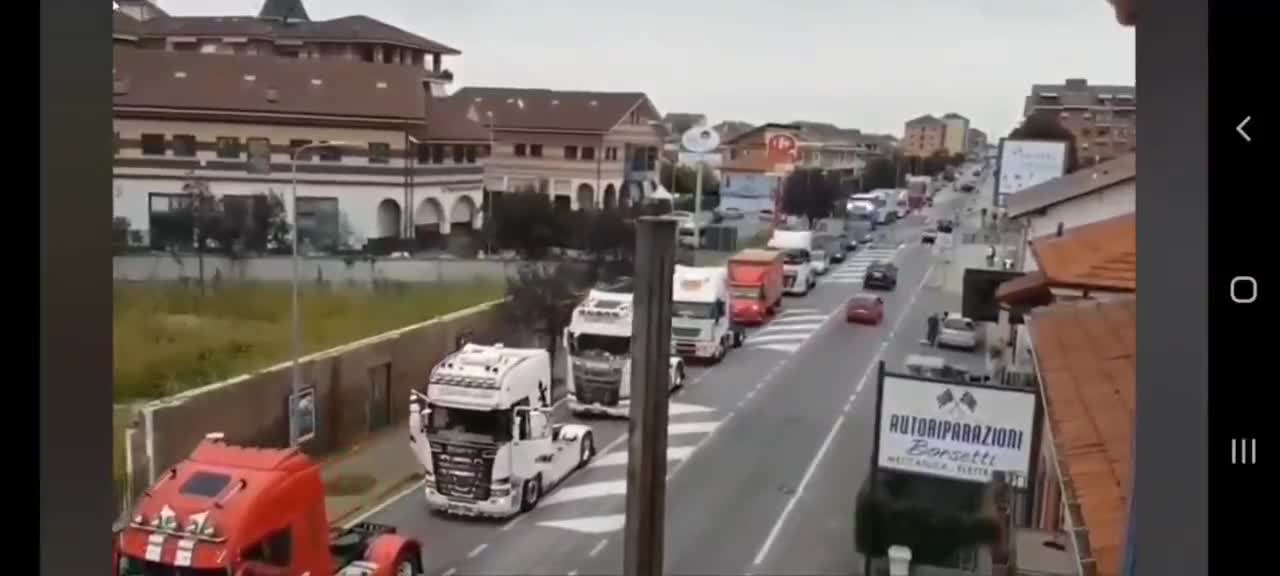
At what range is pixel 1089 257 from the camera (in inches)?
64.4

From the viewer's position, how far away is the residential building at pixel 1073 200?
61.1 inches

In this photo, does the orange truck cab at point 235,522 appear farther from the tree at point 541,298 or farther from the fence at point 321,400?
the tree at point 541,298

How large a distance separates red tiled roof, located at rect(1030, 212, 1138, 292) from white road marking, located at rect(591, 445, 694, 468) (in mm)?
601

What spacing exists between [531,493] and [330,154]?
593mm

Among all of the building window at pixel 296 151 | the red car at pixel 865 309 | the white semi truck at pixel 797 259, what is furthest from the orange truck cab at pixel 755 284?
the building window at pixel 296 151

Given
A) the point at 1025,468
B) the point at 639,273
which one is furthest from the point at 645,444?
the point at 1025,468

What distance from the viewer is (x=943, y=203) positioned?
186 centimetres

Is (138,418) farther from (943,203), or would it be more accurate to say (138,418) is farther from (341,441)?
(943,203)

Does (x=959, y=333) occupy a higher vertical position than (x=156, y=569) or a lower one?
higher

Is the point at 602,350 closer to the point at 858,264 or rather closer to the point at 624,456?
the point at 624,456

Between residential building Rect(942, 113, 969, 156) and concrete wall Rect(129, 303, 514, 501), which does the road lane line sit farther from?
concrete wall Rect(129, 303, 514, 501)

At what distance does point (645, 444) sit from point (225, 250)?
67cm

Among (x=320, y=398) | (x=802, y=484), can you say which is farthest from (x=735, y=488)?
(x=320, y=398)
